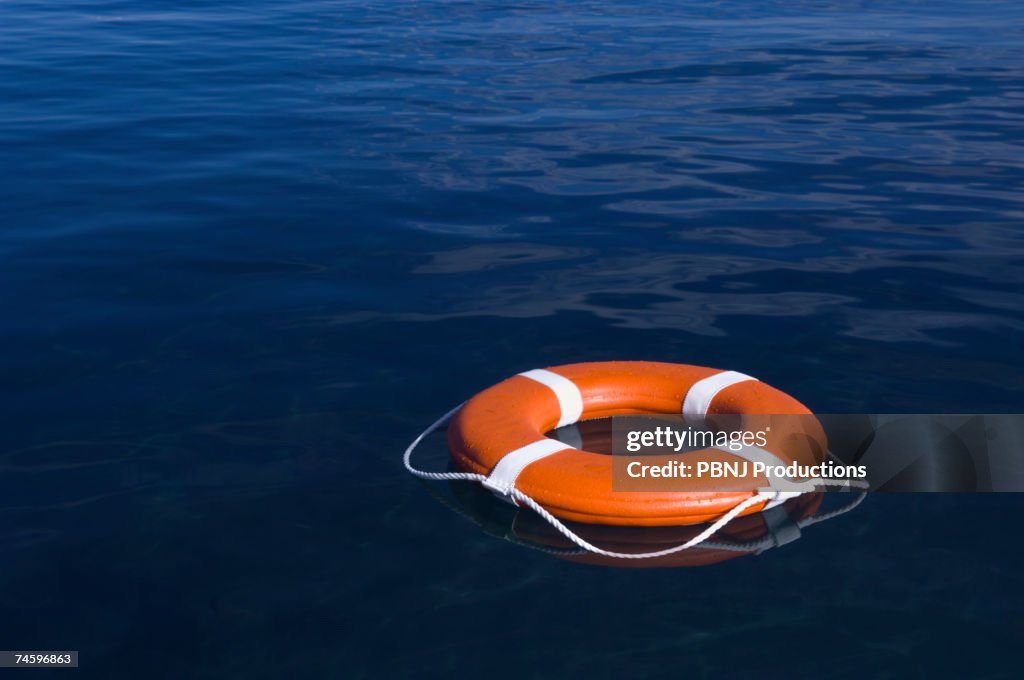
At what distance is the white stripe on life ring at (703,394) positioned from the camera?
4.23 m

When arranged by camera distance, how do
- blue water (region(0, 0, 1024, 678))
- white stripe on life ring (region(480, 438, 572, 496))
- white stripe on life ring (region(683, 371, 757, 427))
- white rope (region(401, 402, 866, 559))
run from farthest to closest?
white stripe on life ring (region(683, 371, 757, 427)), white stripe on life ring (region(480, 438, 572, 496)), white rope (region(401, 402, 866, 559)), blue water (region(0, 0, 1024, 678))

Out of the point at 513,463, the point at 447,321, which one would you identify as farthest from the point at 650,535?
the point at 447,321

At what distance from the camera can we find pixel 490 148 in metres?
8.39

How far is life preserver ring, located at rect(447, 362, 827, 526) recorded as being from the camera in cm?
365

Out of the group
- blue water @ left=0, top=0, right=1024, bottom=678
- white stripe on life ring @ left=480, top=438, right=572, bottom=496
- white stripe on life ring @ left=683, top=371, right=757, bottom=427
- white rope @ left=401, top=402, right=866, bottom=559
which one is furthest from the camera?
white stripe on life ring @ left=683, top=371, right=757, bottom=427

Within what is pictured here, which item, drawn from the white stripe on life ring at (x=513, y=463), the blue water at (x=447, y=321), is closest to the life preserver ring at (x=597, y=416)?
the white stripe on life ring at (x=513, y=463)

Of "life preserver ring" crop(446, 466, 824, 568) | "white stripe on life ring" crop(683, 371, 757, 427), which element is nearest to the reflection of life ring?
"life preserver ring" crop(446, 466, 824, 568)

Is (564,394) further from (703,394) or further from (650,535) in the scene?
(650,535)

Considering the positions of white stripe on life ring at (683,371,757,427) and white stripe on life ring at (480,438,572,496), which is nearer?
white stripe on life ring at (480,438,572,496)

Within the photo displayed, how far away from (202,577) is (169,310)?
7.47 feet

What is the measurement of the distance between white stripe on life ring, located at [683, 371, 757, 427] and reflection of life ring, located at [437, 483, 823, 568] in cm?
49

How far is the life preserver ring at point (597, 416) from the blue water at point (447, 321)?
0.66ft

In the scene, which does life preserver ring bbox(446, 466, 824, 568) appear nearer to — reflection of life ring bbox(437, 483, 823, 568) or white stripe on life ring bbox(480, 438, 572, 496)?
reflection of life ring bbox(437, 483, 823, 568)

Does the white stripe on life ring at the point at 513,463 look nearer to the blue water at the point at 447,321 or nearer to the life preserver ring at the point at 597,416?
the life preserver ring at the point at 597,416
